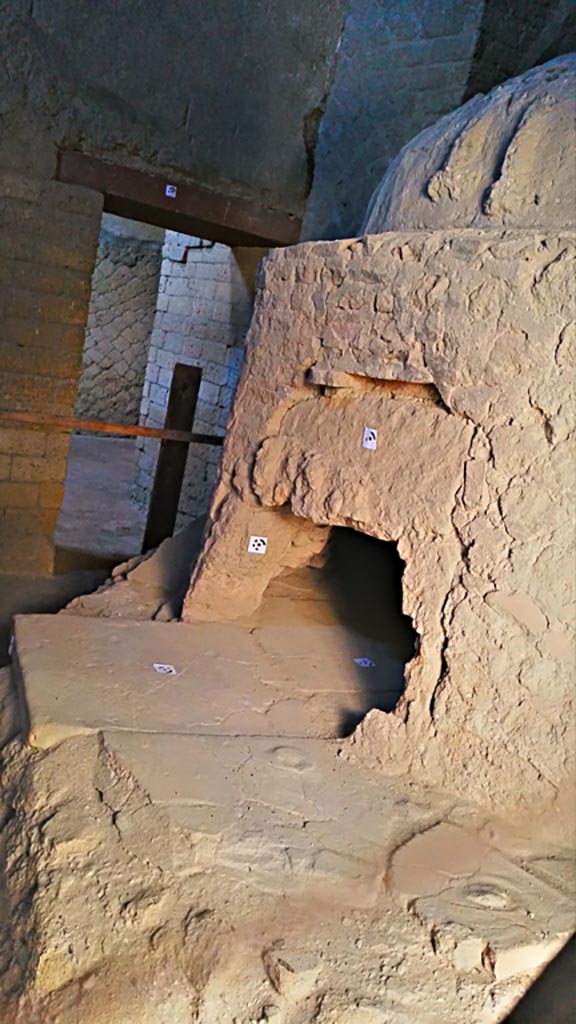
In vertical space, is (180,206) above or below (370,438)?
above

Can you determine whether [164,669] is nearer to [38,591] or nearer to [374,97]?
[38,591]

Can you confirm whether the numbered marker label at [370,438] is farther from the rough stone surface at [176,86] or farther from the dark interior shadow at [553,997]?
the rough stone surface at [176,86]

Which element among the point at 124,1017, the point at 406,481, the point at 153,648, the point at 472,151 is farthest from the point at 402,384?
the point at 124,1017

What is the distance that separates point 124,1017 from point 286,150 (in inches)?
221

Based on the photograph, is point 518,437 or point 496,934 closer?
point 496,934

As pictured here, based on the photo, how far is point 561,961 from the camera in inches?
90.7

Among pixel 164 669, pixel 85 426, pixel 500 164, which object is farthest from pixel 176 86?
pixel 164 669

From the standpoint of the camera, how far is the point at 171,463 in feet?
18.1

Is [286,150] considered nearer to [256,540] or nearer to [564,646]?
[256,540]

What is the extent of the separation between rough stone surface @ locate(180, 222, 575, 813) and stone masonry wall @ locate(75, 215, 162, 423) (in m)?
7.74

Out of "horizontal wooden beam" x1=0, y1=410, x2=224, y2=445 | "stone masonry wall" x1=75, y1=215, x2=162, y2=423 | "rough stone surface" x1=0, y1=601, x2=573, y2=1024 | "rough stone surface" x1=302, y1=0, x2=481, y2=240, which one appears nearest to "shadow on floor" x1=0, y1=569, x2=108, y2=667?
"horizontal wooden beam" x1=0, y1=410, x2=224, y2=445

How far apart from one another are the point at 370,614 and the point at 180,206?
3.08 metres

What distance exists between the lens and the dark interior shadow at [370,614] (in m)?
3.77

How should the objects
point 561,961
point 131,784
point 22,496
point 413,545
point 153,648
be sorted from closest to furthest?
point 561,961, point 131,784, point 413,545, point 153,648, point 22,496
